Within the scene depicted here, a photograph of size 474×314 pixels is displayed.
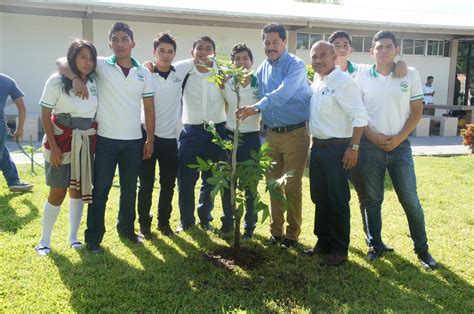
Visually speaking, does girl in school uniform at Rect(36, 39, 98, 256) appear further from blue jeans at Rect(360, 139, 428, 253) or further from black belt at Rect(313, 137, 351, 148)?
blue jeans at Rect(360, 139, 428, 253)

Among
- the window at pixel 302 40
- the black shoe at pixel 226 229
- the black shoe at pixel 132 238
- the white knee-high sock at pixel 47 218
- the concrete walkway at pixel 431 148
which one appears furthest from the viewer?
the window at pixel 302 40

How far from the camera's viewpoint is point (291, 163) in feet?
13.8

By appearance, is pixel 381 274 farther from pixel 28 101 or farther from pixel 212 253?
pixel 28 101

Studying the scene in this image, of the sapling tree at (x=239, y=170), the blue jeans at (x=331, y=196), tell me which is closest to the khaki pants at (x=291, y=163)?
the blue jeans at (x=331, y=196)

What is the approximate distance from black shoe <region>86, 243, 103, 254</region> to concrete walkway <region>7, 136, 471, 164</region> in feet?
16.4

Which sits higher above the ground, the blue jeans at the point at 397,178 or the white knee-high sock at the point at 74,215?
the blue jeans at the point at 397,178

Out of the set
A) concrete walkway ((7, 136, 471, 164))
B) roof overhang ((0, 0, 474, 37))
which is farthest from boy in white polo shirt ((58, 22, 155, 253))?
roof overhang ((0, 0, 474, 37))

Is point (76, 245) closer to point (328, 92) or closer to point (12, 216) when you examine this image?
point (12, 216)

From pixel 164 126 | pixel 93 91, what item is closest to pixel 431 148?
pixel 164 126

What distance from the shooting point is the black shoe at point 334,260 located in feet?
13.1

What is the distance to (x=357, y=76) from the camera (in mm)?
4066

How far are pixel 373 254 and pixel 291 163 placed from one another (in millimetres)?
1144

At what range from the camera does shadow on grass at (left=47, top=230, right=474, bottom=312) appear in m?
3.28

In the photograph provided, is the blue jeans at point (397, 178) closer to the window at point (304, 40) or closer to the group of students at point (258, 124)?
the group of students at point (258, 124)
